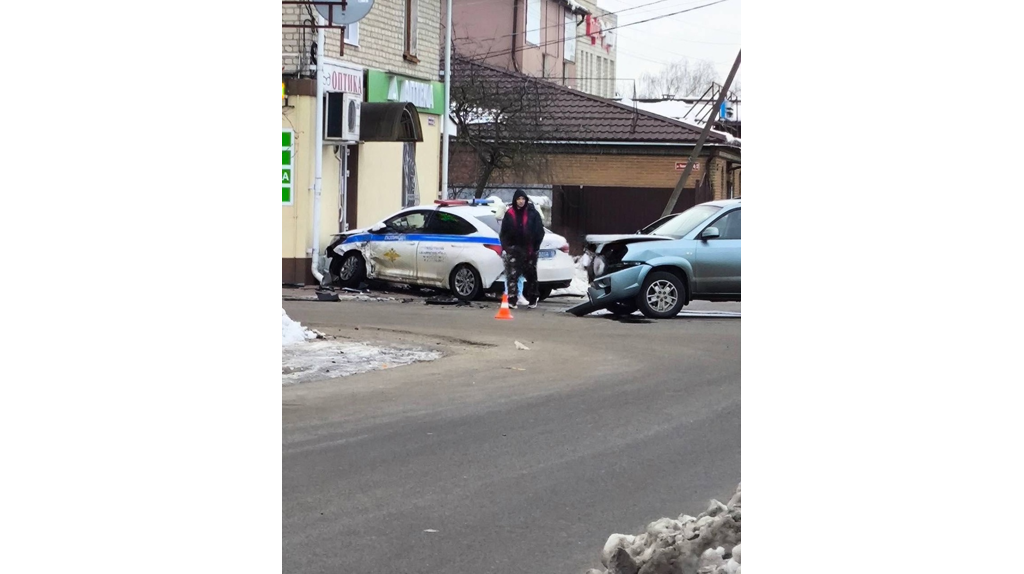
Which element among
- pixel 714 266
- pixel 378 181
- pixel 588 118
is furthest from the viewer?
pixel 588 118

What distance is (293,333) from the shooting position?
14.1 metres

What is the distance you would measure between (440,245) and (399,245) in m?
0.84

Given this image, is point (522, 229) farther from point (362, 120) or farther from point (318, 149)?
point (362, 120)

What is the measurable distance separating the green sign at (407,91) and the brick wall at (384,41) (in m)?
0.19

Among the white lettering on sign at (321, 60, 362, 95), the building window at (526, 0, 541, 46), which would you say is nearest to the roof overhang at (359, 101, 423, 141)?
the white lettering on sign at (321, 60, 362, 95)

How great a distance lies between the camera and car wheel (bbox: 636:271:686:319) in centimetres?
1764

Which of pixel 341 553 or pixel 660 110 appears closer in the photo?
pixel 341 553

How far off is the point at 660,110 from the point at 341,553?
3509 centimetres

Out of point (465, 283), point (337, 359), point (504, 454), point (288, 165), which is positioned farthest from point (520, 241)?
point (504, 454)

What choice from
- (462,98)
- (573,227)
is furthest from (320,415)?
(573,227)

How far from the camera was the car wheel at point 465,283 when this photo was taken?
1972cm
